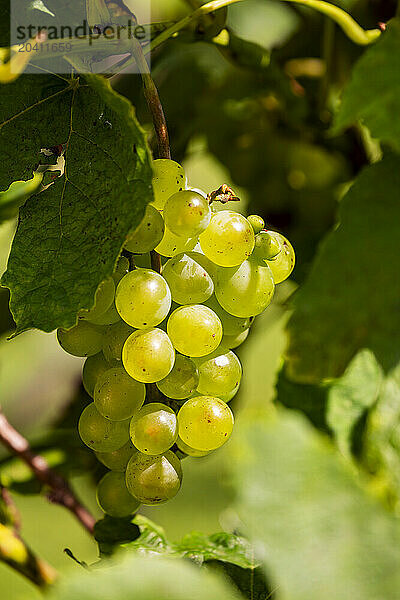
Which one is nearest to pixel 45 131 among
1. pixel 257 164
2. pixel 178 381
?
pixel 178 381

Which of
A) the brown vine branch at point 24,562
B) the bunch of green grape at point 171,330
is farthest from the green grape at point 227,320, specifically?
the brown vine branch at point 24,562

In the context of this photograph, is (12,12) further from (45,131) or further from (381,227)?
(381,227)

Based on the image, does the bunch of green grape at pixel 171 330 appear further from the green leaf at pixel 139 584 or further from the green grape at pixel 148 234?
the green leaf at pixel 139 584

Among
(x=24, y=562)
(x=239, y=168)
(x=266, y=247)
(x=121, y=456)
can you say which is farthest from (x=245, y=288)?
(x=239, y=168)

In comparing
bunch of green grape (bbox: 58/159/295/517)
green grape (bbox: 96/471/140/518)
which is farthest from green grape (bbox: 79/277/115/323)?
green grape (bbox: 96/471/140/518)

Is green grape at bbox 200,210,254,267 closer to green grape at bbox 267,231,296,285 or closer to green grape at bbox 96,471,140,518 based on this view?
green grape at bbox 267,231,296,285

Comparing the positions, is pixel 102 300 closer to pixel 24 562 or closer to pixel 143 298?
pixel 143 298
